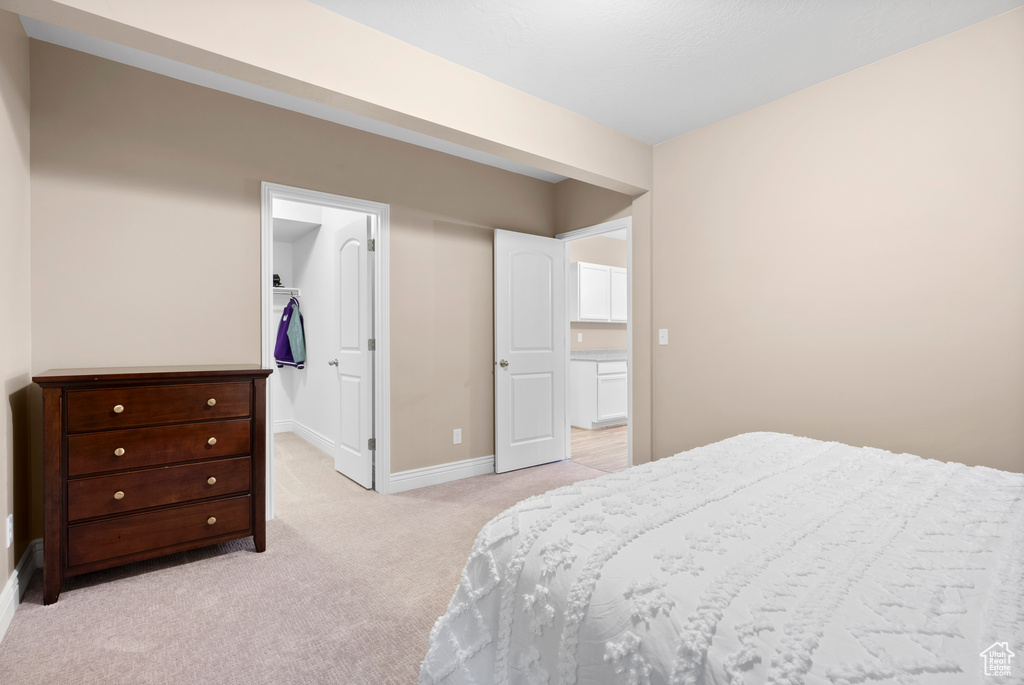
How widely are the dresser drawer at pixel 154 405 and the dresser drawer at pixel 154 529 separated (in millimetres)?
431

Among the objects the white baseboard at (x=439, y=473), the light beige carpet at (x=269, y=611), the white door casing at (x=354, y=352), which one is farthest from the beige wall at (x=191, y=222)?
the light beige carpet at (x=269, y=611)

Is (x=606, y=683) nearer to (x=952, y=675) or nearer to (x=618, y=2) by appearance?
(x=952, y=675)

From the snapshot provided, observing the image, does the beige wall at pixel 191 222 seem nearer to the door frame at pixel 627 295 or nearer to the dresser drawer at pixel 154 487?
the dresser drawer at pixel 154 487

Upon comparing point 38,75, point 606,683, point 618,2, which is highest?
point 618,2

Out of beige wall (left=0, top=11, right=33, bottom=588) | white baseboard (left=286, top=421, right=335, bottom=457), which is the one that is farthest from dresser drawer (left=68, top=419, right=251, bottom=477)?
white baseboard (left=286, top=421, right=335, bottom=457)

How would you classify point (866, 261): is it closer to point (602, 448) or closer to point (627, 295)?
point (627, 295)

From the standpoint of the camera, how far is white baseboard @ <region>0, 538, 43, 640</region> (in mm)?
1795

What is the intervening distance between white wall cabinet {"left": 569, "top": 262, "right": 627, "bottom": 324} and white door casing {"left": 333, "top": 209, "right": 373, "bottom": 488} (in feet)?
8.97

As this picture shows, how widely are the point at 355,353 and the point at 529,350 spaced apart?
1432mm

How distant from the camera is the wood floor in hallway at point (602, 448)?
425cm

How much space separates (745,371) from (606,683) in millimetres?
2562

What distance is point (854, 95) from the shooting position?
2.57 meters

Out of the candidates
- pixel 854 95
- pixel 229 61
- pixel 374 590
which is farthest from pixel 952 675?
pixel 854 95

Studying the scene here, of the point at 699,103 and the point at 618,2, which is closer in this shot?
the point at 618,2
